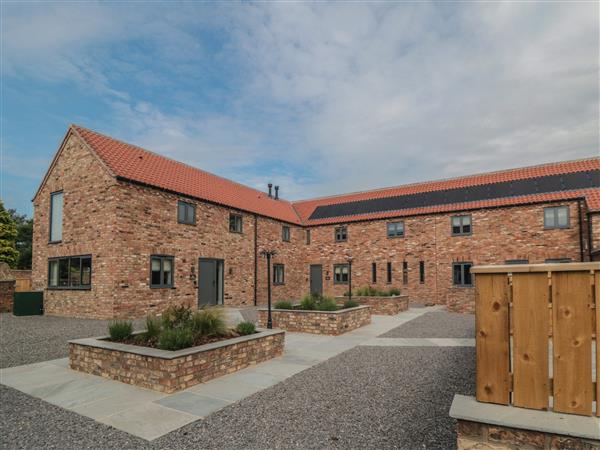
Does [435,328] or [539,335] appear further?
[435,328]

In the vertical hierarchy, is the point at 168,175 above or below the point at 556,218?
above

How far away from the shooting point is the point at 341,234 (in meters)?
28.2

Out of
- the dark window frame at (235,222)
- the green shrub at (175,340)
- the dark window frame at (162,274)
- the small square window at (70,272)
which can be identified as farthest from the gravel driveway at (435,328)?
the small square window at (70,272)

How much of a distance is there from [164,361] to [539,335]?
213 inches

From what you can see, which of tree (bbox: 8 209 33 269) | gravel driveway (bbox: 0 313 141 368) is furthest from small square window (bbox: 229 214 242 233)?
tree (bbox: 8 209 33 269)

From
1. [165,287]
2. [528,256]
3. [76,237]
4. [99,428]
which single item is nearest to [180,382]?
[99,428]

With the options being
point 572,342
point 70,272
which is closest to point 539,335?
point 572,342

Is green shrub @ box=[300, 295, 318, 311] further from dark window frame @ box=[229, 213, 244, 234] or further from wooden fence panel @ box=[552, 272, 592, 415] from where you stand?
wooden fence panel @ box=[552, 272, 592, 415]

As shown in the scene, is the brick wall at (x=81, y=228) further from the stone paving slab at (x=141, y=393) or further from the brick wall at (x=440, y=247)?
the brick wall at (x=440, y=247)

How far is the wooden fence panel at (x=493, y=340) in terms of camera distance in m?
3.13

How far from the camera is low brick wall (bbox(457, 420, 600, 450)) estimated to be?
2709mm

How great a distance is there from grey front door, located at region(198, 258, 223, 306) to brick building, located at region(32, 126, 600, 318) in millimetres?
85

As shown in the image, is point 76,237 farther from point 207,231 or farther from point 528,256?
point 528,256

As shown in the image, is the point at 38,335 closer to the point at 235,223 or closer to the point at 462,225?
the point at 235,223
